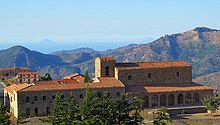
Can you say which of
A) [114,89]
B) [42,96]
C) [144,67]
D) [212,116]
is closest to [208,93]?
[212,116]

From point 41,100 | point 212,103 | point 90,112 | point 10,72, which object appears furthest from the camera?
point 10,72

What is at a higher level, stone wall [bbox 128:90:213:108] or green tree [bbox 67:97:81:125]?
green tree [bbox 67:97:81:125]

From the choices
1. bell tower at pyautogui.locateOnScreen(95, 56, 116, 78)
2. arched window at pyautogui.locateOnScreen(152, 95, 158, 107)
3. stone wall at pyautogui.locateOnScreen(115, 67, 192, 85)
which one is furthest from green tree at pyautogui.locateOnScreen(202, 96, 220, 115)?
bell tower at pyautogui.locateOnScreen(95, 56, 116, 78)

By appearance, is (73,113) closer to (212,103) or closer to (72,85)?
(72,85)

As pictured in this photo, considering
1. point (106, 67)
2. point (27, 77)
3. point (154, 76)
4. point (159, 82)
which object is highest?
point (106, 67)

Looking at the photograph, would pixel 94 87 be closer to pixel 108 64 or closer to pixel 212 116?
pixel 108 64

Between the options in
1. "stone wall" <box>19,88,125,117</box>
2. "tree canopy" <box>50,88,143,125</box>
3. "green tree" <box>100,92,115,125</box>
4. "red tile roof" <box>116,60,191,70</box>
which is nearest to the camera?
"tree canopy" <box>50,88,143,125</box>

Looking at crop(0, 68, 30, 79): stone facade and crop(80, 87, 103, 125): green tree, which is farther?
crop(0, 68, 30, 79): stone facade

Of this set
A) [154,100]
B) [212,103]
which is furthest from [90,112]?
[212,103]

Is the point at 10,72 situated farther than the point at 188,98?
Yes

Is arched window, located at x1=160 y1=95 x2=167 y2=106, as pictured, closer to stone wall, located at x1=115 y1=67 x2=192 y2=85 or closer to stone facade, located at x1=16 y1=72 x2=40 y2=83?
stone wall, located at x1=115 y1=67 x2=192 y2=85

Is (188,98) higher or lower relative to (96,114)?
lower

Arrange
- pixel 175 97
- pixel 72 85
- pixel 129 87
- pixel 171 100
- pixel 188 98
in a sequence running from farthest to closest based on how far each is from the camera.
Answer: pixel 188 98
pixel 171 100
pixel 175 97
pixel 129 87
pixel 72 85

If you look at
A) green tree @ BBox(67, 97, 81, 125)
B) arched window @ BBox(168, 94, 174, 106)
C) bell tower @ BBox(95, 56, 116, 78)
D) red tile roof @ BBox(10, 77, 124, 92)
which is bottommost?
arched window @ BBox(168, 94, 174, 106)
